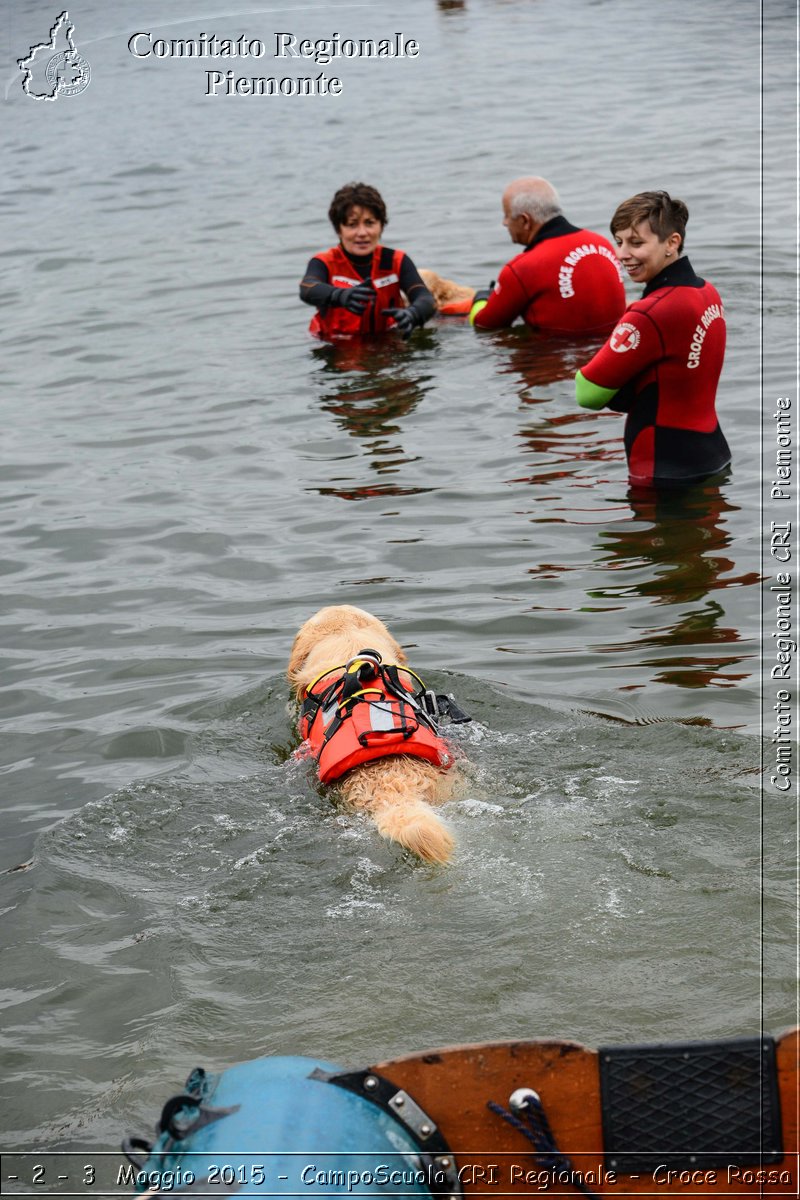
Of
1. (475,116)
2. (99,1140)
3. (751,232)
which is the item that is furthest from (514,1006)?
(475,116)

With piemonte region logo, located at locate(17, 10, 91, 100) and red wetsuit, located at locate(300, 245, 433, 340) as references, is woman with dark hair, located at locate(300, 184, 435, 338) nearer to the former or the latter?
red wetsuit, located at locate(300, 245, 433, 340)

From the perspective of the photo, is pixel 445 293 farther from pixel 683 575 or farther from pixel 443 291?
pixel 683 575

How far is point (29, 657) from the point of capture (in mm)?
7316

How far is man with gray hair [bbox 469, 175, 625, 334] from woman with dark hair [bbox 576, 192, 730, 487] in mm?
3283

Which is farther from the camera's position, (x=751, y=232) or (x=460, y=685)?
(x=751, y=232)

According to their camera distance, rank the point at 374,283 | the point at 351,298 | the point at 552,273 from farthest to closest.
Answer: the point at 374,283 → the point at 351,298 → the point at 552,273

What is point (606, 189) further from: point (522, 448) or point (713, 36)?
point (713, 36)

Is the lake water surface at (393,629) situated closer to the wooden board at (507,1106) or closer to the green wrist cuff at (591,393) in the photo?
the green wrist cuff at (591,393)

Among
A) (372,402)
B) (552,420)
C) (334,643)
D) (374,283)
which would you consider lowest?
(334,643)

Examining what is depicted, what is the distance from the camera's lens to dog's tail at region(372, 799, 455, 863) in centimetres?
480

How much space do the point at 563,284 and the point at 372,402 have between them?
202 centimetres

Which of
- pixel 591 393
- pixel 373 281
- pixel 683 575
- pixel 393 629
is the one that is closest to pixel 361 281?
pixel 373 281

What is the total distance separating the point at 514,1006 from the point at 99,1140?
1330 millimetres

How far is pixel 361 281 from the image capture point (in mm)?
12016
